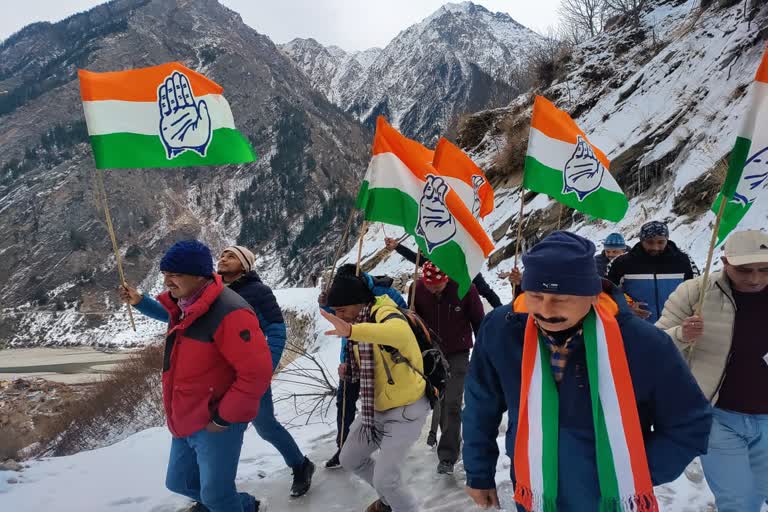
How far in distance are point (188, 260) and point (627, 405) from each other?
2.17 meters

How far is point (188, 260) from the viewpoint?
250cm

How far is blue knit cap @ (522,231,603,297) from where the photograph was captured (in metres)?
1.51

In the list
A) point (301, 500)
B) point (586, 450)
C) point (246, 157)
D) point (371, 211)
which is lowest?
point (301, 500)

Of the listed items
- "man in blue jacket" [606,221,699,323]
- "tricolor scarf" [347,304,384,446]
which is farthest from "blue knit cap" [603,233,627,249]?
"tricolor scarf" [347,304,384,446]

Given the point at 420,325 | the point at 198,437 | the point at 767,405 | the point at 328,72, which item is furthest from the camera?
the point at 328,72

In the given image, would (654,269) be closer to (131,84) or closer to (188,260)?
(188,260)

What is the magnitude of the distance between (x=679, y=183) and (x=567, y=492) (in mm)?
10372

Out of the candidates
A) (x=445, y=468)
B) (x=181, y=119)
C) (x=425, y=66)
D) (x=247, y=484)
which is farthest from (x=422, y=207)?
(x=425, y=66)

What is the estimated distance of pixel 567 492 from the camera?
5.25 ft

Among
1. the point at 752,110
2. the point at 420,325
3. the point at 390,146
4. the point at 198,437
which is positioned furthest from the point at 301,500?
the point at 752,110

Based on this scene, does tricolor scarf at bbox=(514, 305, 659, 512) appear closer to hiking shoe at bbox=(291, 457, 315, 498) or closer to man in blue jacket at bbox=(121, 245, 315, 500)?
man in blue jacket at bbox=(121, 245, 315, 500)

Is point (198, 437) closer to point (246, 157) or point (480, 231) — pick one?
point (246, 157)

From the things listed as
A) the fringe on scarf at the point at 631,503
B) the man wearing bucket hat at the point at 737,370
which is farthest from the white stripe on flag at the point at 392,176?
the fringe on scarf at the point at 631,503

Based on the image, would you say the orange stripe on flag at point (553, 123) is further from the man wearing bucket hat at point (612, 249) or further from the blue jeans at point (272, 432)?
the blue jeans at point (272, 432)
